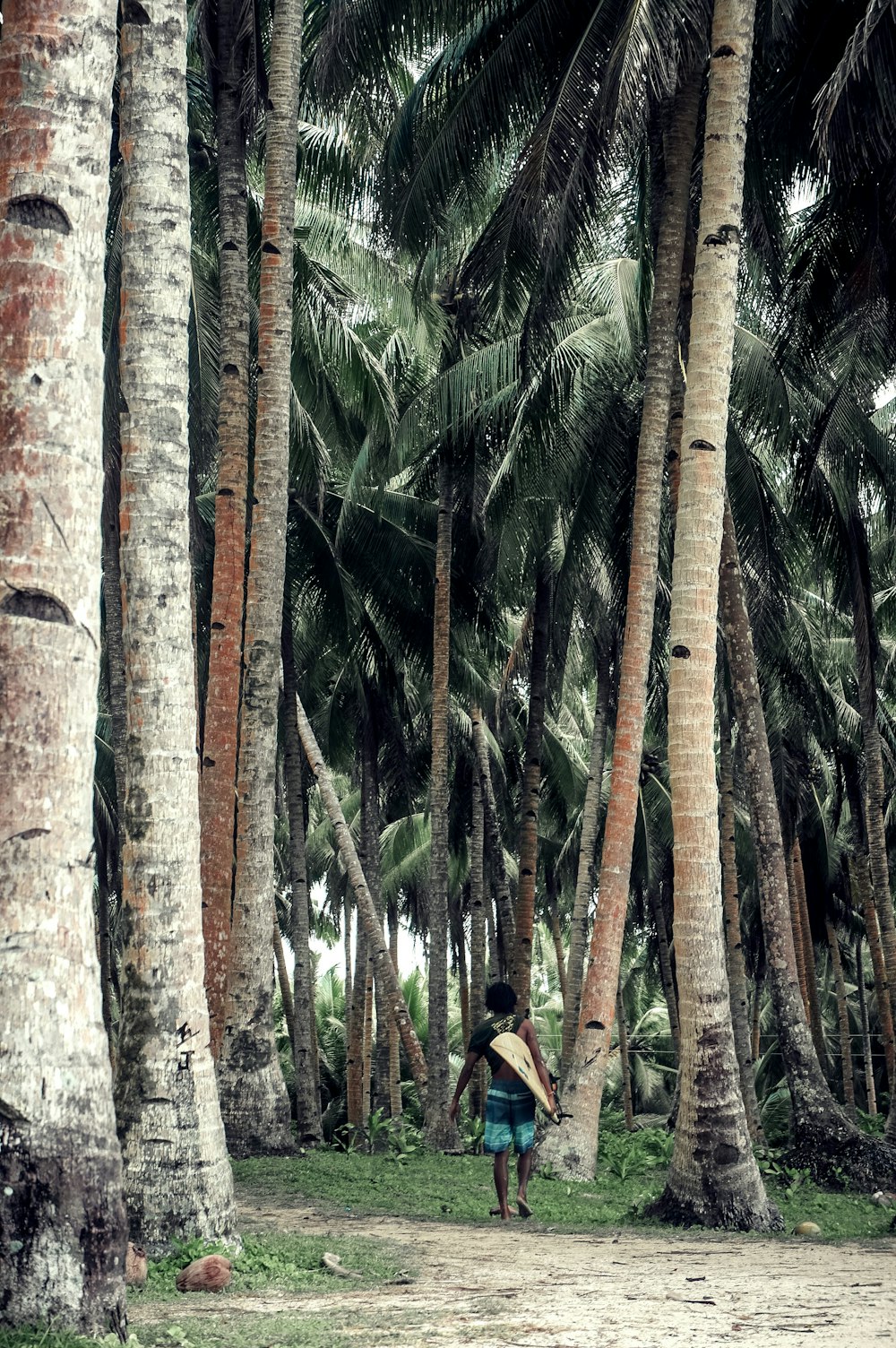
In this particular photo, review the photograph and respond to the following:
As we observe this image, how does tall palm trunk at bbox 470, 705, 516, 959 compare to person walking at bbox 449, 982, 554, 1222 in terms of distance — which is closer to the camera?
person walking at bbox 449, 982, 554, 1222

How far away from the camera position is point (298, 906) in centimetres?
1795

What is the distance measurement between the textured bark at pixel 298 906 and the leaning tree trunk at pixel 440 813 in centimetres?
189

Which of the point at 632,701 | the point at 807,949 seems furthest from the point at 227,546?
the point at 807,949

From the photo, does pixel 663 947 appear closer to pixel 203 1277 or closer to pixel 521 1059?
pixel 521 1059

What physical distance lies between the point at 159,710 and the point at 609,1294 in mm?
3327

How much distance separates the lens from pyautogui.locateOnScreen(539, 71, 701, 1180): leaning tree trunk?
10984 millimetres

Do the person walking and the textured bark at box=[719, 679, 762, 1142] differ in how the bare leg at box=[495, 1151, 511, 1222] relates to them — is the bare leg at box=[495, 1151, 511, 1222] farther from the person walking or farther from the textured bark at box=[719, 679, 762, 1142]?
the textured bark at box=[719, 679, 762, 1142]

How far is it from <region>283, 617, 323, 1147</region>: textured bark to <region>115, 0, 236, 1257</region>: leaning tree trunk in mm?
10646

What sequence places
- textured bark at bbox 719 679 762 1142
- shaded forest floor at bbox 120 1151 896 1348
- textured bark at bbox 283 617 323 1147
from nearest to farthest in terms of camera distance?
shaded forest floor at bbox 120 1151 896 1348 < textured bark at bbox 719 679 762 1142 < textured bark at bbox 283 617 323 1147

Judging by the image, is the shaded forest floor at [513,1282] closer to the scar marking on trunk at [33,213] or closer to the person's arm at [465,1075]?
the person's arm at [465,1075]

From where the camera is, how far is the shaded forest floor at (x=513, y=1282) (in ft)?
15.9

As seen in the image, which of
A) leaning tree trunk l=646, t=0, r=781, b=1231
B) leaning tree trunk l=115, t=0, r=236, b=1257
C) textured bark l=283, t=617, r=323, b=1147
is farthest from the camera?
textured bark l=283, t=617, r=323, b=1147

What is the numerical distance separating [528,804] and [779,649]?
4.07 meters

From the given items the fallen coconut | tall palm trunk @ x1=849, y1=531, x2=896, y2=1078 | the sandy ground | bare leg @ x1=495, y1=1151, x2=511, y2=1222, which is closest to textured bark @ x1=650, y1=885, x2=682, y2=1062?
tall palm trunk @ x1=849, y1=531, x2=896, y2=1078
